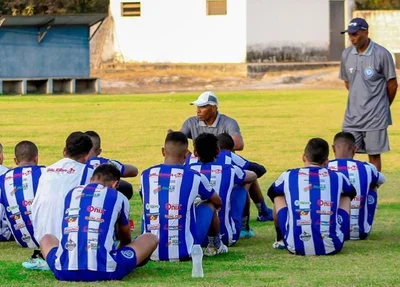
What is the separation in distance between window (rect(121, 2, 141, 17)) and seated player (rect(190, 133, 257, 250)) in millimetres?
41077

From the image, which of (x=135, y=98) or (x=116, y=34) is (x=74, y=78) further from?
(x=116, y=34)

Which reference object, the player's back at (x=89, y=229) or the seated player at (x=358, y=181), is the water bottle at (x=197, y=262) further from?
the seated player at (x=358, y=181)

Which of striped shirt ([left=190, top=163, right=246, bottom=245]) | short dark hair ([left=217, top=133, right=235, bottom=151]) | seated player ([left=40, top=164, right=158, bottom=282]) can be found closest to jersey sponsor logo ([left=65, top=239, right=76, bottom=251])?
seated player ([left=40, top=164, right=158, bottom=282])

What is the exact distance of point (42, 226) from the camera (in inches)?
330

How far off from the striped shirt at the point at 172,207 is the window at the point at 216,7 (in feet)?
132

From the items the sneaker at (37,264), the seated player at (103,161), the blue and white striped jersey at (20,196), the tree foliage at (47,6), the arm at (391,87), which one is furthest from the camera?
the tree foliage at (47,6)

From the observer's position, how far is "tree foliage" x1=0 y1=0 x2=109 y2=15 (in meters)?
55.7

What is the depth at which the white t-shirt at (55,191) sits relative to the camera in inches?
326

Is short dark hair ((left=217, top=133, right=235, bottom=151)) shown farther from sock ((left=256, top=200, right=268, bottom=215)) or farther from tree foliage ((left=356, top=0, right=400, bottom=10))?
tree foliage ((left=356, top=0, right=400, bottom=10))

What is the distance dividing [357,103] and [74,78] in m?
28.5

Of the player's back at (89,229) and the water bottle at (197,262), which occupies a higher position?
the player's back at (89,229)

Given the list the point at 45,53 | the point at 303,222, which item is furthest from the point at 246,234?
the point at 45,53

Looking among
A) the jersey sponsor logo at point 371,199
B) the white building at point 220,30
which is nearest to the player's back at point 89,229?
the jersey sponsor logo at point 371,199

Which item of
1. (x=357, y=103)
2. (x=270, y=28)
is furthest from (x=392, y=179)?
(x=270, y=28)
